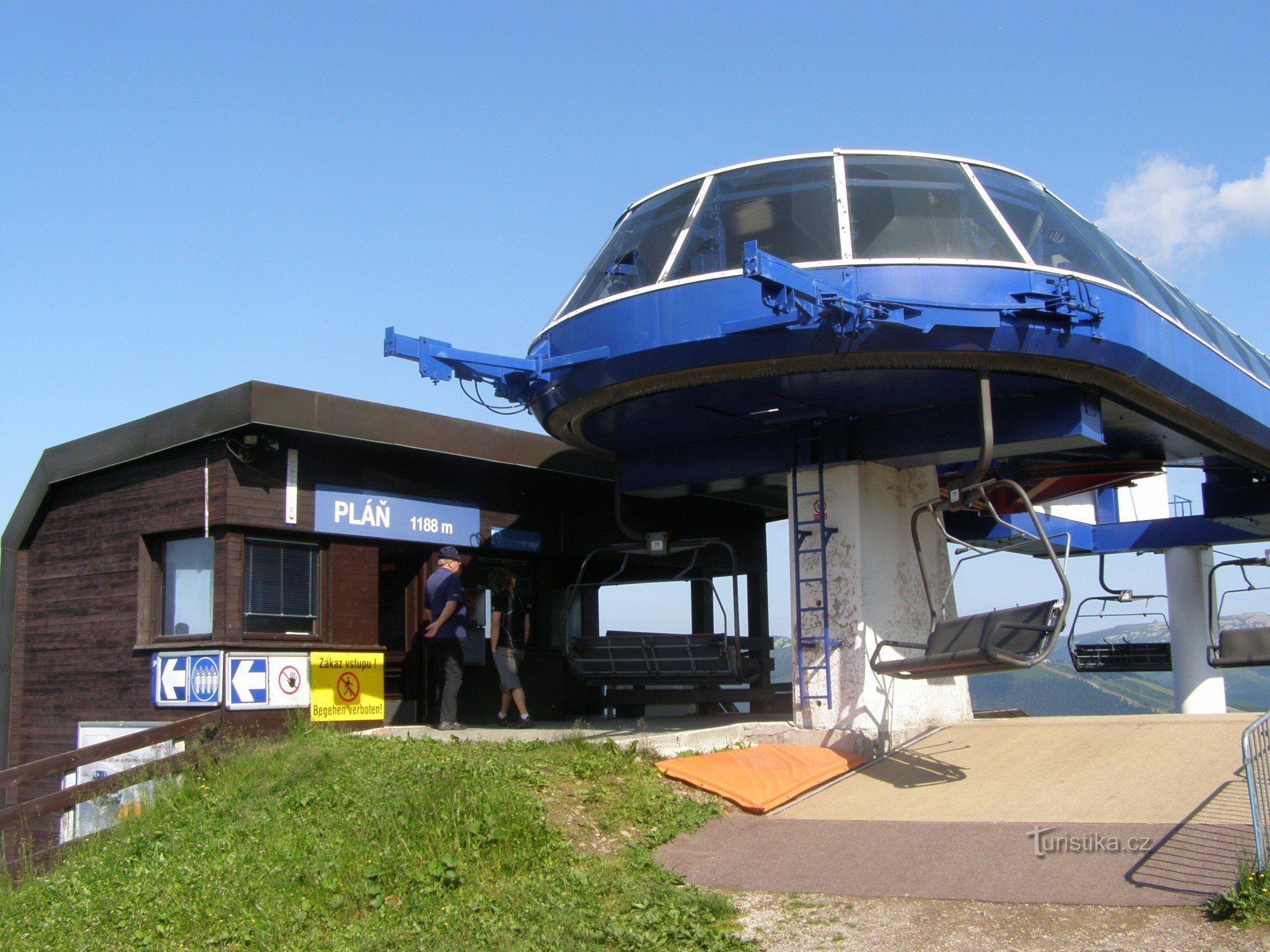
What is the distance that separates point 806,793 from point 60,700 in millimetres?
8898

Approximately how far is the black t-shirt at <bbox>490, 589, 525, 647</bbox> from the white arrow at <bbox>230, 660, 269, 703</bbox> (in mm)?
2438

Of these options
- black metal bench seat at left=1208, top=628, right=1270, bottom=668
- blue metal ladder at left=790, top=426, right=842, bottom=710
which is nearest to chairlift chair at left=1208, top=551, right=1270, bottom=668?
black metal bench seat at left=1208, top=628, right=1270, bottom=668

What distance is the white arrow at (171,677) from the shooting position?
12.2m

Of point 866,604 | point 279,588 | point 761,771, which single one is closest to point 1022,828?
point 761,771

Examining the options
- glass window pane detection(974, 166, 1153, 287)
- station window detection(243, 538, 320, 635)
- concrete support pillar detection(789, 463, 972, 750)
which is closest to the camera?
glass window pane detection(974, 166, 1153, 287)

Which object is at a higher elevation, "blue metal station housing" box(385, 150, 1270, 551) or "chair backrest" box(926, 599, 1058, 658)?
"blue metal station housing" box(385, 150, 1270, 551)

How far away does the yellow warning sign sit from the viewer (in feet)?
41.5

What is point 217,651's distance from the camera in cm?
1193

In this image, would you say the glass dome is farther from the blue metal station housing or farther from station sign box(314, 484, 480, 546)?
station sign box(314, 484, 480, 546)

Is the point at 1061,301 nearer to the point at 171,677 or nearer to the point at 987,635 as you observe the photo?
the point at 987,635

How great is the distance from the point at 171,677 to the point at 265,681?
1067 millimetres

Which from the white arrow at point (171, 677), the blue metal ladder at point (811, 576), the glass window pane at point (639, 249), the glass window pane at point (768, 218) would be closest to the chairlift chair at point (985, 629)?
the blue metal ladder at point (811, 576)

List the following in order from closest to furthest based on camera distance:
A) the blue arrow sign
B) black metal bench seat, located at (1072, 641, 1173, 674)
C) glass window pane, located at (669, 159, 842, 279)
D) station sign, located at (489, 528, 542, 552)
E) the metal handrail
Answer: the metal handrail, glass window pane, located at (669, 159, 842, 279), the blue arrow sign, station sign, located at (489, 528, 542, 552), black metal bench seat, located at (1072, 641, 1173, 674)

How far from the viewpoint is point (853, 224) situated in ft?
35.2
